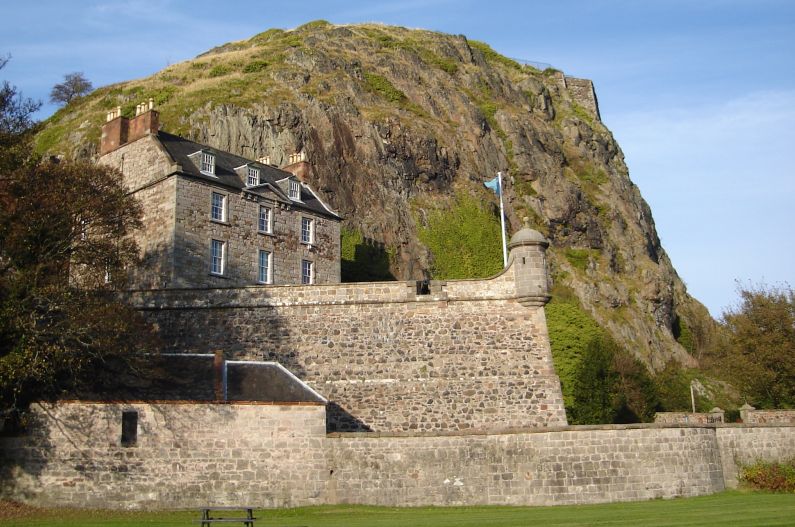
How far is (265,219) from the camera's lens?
129ft

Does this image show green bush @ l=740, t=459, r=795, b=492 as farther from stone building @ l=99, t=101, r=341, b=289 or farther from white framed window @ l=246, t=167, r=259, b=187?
white framed window @ l=246, t=167, r=259, b=187

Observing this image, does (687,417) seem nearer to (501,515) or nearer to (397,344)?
(397,344)

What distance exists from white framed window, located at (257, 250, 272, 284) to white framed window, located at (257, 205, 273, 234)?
126 centimetres

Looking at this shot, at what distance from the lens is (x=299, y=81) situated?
63.2 m

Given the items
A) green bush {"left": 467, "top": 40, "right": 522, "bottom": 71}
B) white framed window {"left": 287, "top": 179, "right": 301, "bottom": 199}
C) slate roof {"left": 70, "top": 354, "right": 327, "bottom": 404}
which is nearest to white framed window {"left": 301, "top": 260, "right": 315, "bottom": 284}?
white framed window {"left": 287, "top": 179, "right": 301, "bottom": 199}

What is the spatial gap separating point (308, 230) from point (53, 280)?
65.3 ft

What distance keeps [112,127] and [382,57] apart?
38505 mm

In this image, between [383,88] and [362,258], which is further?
[383,88]

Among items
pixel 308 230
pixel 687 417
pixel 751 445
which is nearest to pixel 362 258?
pixel 308 230

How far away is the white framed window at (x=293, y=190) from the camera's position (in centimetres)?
4138

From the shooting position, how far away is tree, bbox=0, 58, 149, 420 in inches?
836

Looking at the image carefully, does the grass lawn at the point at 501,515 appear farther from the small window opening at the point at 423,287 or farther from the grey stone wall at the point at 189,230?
the grey stone wall at the point at 189,230

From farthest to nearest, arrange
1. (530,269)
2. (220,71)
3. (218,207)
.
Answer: (220,71) < (218,207) < (530,269)

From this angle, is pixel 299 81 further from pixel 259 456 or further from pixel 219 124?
pixel 259 456
